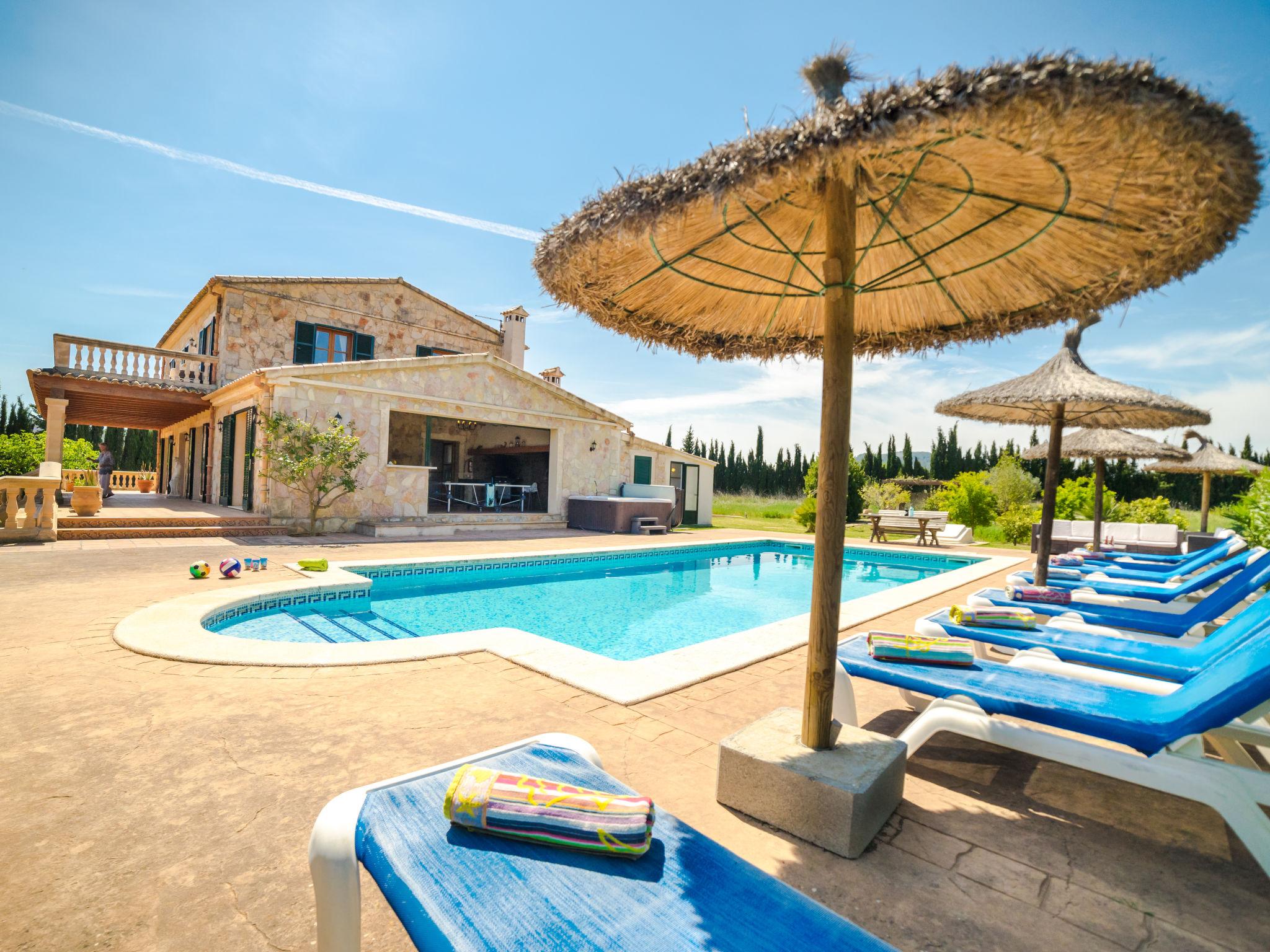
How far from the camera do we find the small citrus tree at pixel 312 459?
1216 centimetres

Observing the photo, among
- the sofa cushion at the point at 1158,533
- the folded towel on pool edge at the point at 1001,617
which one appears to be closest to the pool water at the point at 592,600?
the folded towel on pool edge at the point at 1001,617

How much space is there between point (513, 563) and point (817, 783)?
28.7 ft

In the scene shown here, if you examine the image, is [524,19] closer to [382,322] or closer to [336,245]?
[382,322]

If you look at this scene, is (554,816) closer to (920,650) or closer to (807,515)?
(920,650)

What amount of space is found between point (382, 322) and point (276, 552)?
10.8 m

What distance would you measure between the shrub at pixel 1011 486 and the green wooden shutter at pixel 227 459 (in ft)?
80.9

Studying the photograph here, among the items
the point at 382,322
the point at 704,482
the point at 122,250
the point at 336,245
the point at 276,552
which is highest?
the point at 336,245

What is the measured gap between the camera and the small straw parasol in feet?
18.8

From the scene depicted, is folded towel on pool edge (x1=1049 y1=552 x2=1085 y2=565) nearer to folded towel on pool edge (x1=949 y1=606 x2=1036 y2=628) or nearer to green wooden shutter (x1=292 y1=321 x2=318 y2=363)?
folded towel on pool edge (x1=949 y1=606 x2=1036 y2=628)

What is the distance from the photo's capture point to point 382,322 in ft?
60.3

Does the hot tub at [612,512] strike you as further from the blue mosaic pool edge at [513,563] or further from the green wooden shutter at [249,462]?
the green wooden shutter at [249,462]

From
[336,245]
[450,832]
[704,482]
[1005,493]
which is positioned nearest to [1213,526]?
[1005,493]

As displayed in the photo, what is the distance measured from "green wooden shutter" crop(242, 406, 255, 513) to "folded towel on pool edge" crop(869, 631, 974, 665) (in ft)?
45.4

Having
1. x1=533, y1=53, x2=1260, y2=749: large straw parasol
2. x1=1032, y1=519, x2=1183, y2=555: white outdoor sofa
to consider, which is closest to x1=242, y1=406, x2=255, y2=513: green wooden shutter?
x1=533, y1=53, x2=1260, y2=749: large straw parasol
